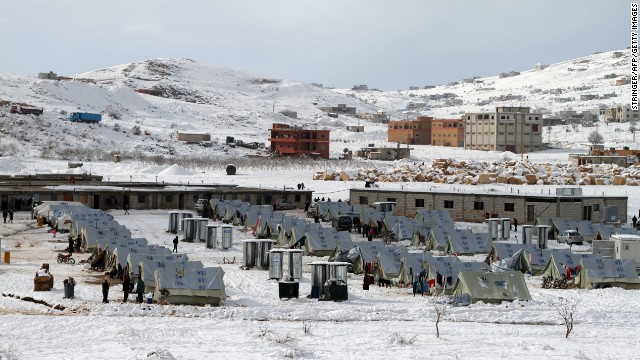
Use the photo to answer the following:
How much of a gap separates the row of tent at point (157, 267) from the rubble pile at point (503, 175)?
48.4 m

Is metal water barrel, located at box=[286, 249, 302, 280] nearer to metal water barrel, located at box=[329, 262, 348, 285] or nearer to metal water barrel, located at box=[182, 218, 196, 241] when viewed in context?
metal water barrel, located at box=[329, 262, 348, 285]

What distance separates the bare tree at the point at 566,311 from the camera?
83.2 feet

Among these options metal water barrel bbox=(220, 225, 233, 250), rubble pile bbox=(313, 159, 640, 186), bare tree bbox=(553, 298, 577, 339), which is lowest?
bare tree bbox=(553, 298, 577, 339)

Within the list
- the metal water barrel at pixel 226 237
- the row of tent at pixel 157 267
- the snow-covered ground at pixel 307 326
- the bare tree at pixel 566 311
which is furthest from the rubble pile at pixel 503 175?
the bare tree at pixel 566 311

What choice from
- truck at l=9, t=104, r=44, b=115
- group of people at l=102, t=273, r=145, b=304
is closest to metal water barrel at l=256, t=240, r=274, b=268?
group of people at l=102, t=273, r=145, b=304

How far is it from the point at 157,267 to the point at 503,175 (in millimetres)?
60432

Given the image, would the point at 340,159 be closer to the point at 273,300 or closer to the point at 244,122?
the point at 244,122

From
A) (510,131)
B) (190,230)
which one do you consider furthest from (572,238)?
(510,131)

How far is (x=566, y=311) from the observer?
85.4ft

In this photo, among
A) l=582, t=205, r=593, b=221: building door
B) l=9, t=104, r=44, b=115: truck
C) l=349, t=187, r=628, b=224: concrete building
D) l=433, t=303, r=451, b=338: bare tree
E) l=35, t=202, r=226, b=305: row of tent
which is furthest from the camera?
l=9, t=104, r=44, b=115: truck

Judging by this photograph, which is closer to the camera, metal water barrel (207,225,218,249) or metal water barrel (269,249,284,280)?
metal water barrel (269,249,284,280)

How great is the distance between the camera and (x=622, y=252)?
3850 centimetres

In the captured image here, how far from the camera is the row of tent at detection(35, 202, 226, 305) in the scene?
29516 mm

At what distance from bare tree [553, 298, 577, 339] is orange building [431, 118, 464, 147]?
128963 mm
